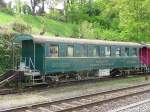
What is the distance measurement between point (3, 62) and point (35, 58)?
3358 mm

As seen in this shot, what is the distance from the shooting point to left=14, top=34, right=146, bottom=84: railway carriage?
67.6ft

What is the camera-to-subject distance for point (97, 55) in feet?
82.0

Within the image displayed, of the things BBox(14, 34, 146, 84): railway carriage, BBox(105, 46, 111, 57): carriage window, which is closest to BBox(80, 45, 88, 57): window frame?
BBox(14, 34, 146, 84): railway carriage

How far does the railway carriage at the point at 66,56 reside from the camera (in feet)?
67.6

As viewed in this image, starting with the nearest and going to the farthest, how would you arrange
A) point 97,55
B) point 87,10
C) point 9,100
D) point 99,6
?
point 9,100 < point 97,55 < point 99,6 < point 87,10

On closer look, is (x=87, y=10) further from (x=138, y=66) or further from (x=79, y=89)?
(x=79, y=89)

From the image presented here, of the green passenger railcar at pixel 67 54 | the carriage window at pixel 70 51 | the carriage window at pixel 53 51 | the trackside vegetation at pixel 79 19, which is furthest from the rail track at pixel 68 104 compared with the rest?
the trackside vegetation at pixel 79 19

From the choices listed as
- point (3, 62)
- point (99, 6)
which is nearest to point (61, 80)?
point (3, 62)

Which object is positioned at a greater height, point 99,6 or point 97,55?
point 99,6

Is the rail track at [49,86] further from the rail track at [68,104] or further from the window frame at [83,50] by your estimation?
the rail track at [68,104]

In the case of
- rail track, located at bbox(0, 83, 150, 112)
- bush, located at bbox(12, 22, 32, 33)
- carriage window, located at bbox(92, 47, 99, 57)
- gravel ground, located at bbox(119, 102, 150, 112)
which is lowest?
gravel ground, located at bbox(119, 102, 150, 112)

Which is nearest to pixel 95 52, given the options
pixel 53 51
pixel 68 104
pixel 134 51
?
pixel 53 51

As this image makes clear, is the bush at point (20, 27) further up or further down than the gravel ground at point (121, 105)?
further up

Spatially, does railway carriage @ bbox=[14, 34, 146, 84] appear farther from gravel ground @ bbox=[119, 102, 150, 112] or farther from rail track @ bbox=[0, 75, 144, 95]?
gravel ground @ bbox=[119, 102, 150, 112]
